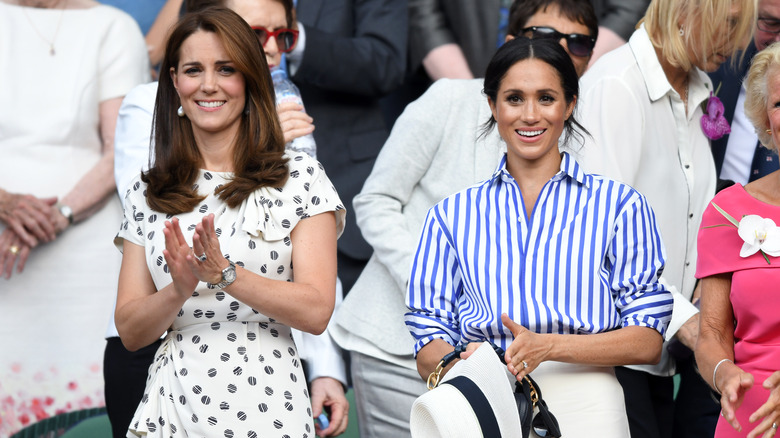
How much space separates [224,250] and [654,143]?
4.88 ft

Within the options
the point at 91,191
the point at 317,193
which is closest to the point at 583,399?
the point at 317,193

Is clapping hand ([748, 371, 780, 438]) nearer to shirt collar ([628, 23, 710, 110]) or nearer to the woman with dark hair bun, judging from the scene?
the woman with dark hair bun

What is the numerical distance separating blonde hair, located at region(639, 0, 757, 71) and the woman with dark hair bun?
0.70 m

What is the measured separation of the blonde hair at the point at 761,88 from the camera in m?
2.91

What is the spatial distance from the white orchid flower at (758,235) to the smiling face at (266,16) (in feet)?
5.28

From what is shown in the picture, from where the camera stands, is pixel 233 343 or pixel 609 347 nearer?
pixel 609 347

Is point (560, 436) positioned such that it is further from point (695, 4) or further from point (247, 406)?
point (695, 4)

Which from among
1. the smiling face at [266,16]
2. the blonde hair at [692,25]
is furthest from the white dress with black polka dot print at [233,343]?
the blonde hair at [692,25]

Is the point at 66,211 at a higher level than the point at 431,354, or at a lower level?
lower

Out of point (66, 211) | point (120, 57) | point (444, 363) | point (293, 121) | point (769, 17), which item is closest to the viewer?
point (444, 363)

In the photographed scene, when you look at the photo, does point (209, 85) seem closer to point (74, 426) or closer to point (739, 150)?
point (739, 150)

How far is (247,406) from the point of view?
9.02ft

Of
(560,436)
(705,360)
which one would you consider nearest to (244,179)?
(560,436)

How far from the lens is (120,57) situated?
182 inches
